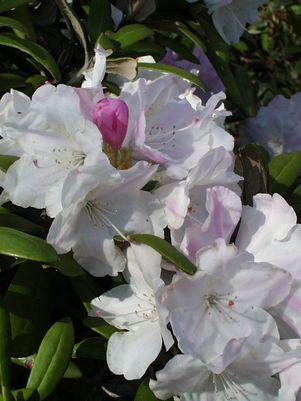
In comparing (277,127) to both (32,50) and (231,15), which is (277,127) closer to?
(231,15)

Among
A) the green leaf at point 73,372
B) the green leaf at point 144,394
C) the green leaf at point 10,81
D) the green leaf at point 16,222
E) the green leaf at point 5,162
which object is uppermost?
the green leaf at point 5,162

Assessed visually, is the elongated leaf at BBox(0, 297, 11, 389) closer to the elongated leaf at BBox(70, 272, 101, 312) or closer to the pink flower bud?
the elongated leaf at BBox(70, 272, 101, 312)

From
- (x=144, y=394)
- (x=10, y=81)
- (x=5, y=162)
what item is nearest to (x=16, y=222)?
(x=5, y=162)

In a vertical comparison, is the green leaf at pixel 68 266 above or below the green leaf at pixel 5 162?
below

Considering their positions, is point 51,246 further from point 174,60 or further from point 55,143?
point 174,60

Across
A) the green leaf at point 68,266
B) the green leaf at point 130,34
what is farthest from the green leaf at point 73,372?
the green leaf at point 130,34

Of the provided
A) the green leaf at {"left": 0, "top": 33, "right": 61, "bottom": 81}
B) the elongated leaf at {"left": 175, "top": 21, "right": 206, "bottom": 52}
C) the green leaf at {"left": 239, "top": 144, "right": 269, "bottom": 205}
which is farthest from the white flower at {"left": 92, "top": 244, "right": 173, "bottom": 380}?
the elongated leaf at {"left": 175, "top": 21, "right": 206, "bottom": 52}

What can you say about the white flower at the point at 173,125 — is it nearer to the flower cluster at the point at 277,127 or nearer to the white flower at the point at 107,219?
the white flower at the point at 107,219

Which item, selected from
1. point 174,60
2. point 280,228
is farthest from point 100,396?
point 174,60
